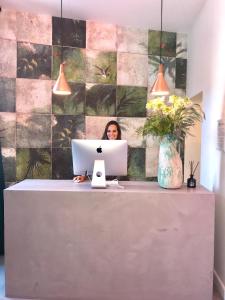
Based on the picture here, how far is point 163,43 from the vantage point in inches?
150

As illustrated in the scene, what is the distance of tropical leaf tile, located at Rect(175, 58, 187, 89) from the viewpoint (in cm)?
387

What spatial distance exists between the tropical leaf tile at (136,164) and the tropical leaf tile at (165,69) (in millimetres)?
1038

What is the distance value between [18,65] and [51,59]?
1.49ft

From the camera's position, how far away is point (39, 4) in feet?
10.4

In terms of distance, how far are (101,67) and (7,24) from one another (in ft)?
4.49

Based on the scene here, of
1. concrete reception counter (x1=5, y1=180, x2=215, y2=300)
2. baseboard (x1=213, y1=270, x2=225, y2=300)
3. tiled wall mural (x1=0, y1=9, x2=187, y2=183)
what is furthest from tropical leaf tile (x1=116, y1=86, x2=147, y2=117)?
baseboard (x1=213, y1=270, x2=225, y2=300)

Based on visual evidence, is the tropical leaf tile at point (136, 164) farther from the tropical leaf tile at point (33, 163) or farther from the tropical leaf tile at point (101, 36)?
the tropical leaf tile at point (101, 36)

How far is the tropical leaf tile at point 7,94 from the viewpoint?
3.38 meters

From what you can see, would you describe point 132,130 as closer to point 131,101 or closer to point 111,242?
point 131,101

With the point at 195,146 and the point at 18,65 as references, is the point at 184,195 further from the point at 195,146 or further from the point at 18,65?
the point at 18,65

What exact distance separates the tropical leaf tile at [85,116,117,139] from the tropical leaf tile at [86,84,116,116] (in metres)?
0.07

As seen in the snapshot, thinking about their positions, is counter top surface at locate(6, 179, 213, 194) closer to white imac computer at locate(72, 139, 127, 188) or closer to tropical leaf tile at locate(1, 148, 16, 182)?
white imac computer at locate(72, 139, 127, 188)

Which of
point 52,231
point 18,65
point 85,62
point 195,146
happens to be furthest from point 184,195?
point 18,65

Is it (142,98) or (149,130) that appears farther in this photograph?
(142,98)
